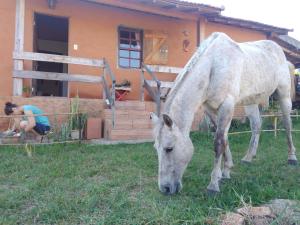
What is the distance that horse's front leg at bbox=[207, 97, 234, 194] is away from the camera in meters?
3.42

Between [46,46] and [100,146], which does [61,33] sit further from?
[100,146]

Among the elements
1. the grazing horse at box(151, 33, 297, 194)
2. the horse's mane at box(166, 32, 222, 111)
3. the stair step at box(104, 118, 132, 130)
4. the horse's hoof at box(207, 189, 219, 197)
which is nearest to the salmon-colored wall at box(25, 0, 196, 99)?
the stair step at box(104, 118, 132, 130)

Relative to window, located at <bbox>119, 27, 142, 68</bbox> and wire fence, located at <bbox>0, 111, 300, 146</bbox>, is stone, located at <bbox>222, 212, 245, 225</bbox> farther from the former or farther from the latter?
window, located at <bbox>119, 27, 142, 68</bbox>

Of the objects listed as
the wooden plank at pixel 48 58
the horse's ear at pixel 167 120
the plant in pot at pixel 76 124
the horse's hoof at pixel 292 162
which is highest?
the wooden plank at pixel 48 58

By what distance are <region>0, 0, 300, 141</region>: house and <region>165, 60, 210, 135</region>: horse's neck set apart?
4.61 m

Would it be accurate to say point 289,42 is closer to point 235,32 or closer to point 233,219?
point 235,32

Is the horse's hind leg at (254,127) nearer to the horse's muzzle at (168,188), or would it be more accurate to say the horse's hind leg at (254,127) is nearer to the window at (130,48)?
the horse's muzzle at (168,188)

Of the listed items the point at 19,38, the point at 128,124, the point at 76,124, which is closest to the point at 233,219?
the point at 128,124

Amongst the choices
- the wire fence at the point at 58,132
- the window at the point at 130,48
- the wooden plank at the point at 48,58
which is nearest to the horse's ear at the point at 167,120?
the wire fence at the point at 58,132

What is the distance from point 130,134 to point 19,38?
11.8 feet

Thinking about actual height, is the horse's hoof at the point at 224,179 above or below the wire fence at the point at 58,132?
below

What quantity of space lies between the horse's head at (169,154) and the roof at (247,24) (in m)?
7.81

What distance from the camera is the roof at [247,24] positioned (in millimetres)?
10722

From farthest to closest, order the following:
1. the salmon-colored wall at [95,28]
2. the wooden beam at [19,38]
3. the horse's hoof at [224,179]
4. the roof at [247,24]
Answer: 1. the roof at [247,24]
2. the salmon-colored wall at [95,28]
3. the wooden beam at [19,38]
4. the horse's hoof at [224,179]
